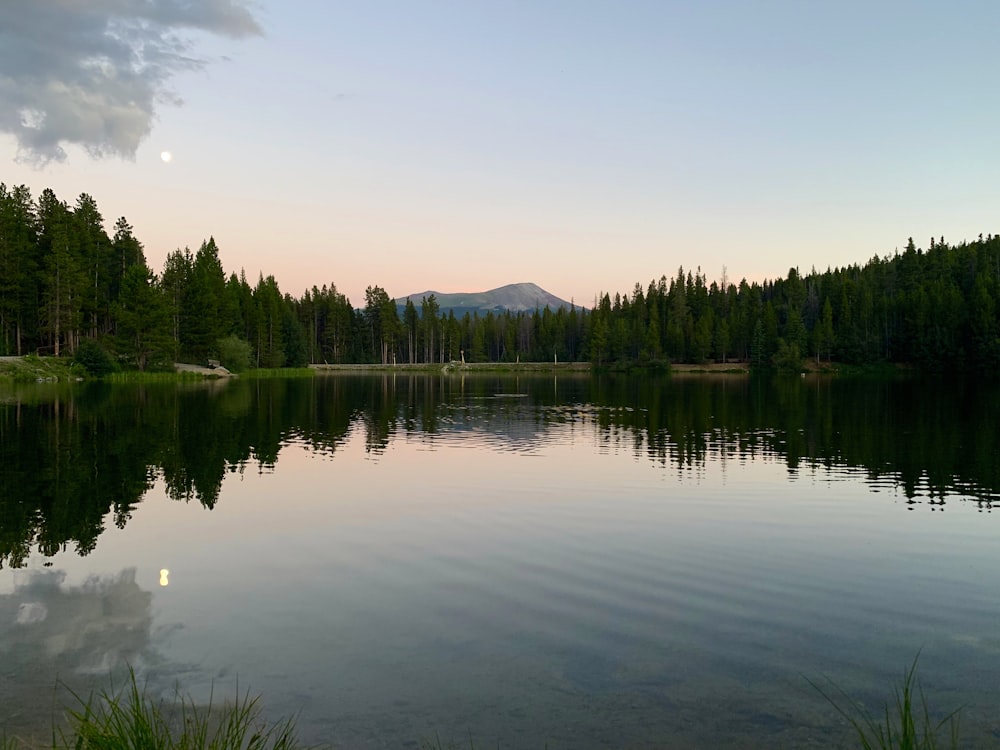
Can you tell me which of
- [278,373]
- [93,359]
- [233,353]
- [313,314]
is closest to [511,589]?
[93,359]

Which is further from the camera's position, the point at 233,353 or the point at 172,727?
the point at 233,353

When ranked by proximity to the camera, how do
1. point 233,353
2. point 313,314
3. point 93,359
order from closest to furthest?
point 93,359, point 233,353, point 313,314

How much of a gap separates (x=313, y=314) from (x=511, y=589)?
185283 mm

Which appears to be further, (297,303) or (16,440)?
(297,303)

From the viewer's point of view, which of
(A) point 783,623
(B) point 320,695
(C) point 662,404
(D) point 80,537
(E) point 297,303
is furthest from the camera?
(E) point 297,303

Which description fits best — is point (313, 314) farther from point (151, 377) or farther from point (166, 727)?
point (166, 727)

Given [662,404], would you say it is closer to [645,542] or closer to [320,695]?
[645,542]

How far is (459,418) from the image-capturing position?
49.0 metres

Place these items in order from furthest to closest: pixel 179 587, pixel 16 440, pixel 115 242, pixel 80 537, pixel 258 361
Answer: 1. pixel 258 361
2. pixel 115 242
3. pixel 16 440
4. pixel 80 537
5. pixel 179 587

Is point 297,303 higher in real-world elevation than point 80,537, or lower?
higher

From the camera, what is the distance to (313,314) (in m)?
190

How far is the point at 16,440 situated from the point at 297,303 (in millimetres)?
167923

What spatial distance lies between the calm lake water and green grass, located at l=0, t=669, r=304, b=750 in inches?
12.7

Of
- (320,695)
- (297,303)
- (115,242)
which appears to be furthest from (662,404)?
(297,303)
